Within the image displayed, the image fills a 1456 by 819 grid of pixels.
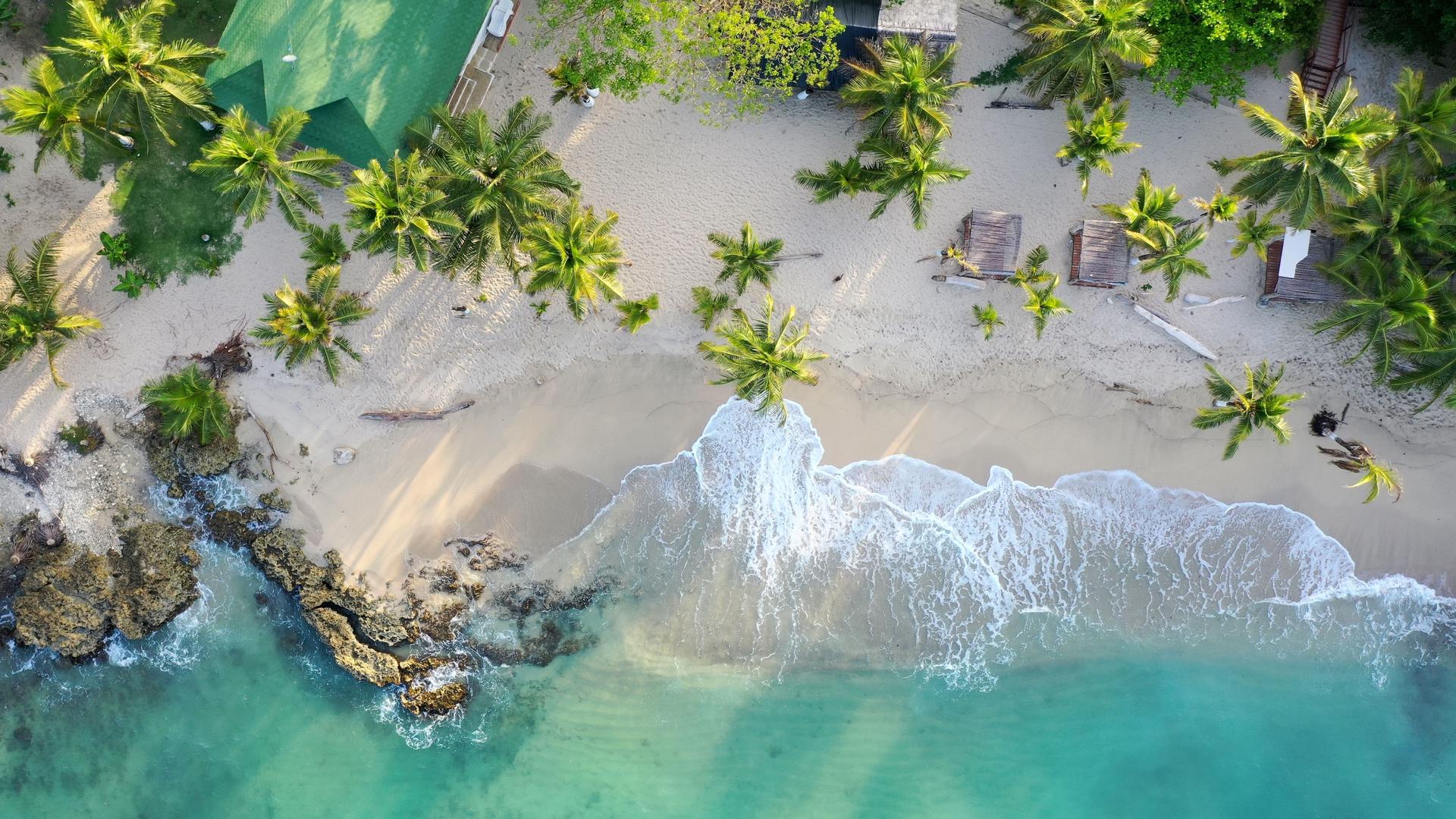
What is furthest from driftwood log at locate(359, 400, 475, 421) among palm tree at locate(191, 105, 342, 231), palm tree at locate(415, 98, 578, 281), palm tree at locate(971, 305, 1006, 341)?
palm tree at locate(971, 305, 1006, 341)

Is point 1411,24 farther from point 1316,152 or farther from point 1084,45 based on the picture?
point 1084,45

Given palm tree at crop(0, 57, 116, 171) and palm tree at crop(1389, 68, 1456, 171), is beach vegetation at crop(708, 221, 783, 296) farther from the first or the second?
palm tree at crop(0, 57, 116, 171)

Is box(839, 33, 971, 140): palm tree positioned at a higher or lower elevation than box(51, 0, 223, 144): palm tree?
higher

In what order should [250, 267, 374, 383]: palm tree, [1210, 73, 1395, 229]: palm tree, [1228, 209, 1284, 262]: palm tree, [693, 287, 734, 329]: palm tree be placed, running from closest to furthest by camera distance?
[1210, 73, 1395, 229]: palm tree, [250, 267, 374, 383]: palm tree, [1228, 209, 1284, 262]: palm tree, [693, 287, 734, 329]: palm tree

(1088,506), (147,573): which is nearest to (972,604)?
(1088,506)

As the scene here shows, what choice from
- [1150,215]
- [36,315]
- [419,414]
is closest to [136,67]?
[36,315]

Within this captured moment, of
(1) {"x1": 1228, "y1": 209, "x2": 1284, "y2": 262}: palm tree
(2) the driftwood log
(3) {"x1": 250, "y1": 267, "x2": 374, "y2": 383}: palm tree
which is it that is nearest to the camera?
(3) {"x1": 250, "y1": 267, "x2": 374, "y2": 383}: palm tree

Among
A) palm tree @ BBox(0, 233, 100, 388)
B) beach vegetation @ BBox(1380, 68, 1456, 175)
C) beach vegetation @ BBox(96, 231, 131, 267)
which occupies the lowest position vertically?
palm tree @ BBox(0, 233, 100, 388)
